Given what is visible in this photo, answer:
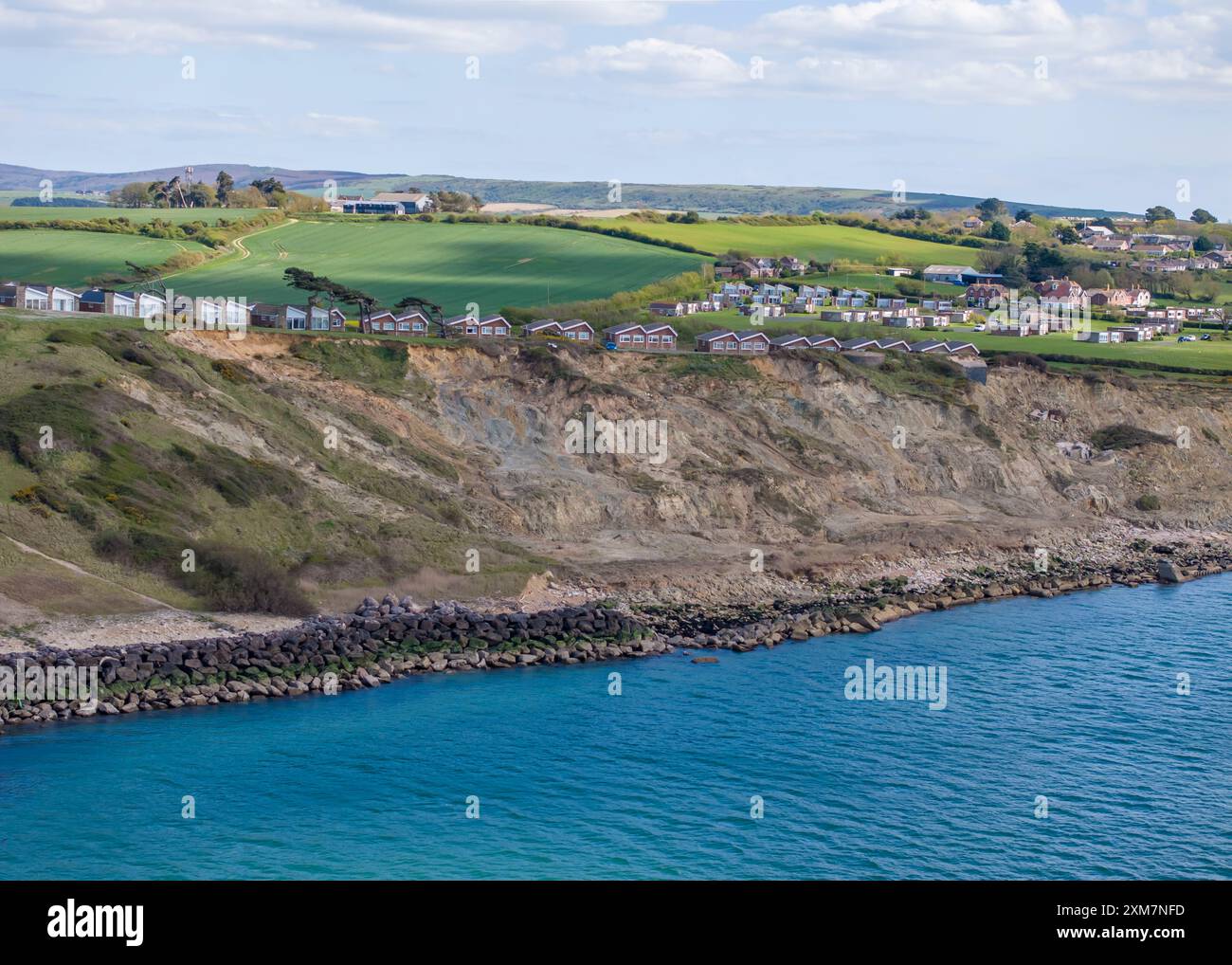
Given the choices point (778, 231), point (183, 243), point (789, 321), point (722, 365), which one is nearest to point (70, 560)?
point (722, 365)

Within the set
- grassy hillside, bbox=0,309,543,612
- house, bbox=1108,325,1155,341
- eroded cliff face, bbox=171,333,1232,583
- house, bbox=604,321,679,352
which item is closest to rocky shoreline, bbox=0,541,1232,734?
grassy hillside, bbox=0,309,543,612

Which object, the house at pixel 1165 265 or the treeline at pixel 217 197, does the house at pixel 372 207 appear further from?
the house at pixel 1165 265

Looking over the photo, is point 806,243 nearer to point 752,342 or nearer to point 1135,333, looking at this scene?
point 1135,333

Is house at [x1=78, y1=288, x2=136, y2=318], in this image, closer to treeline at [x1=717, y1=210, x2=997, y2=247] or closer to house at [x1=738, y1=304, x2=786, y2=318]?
house at [x1=738, y1=304, x2=786, y2=318]

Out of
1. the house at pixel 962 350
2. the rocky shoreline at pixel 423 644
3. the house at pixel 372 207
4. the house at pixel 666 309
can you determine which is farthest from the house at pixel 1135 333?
the house at pixel 372 207

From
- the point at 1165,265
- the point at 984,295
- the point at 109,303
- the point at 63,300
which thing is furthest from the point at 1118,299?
the point at 63,300

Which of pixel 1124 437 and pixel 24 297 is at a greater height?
pixel 24 297

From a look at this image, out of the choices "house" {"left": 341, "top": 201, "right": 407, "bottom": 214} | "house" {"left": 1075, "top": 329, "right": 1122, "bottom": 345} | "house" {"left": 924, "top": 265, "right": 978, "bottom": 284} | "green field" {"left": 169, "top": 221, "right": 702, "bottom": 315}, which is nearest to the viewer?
"green field" {"left": 169, "top": 221, "right": 702, "bottom": 315}
